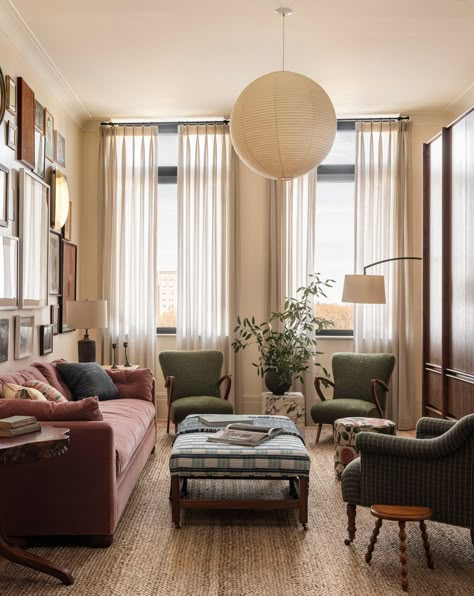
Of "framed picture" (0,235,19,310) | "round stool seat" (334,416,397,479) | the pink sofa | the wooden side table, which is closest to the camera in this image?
the wooden side table

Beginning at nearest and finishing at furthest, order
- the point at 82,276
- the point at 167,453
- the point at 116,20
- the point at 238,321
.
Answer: the point at 116,20 → the point at 167,453 → the point at 238,321 → the point at 82,276

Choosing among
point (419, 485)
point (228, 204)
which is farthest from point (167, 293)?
point (419, 485)

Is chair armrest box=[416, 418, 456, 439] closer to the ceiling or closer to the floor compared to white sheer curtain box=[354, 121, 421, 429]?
closer to the floor

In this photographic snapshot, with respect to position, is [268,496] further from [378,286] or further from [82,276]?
[82,276]

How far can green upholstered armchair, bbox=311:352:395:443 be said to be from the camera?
6332 mm

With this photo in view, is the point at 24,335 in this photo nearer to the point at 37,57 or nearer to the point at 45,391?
the point at 45,391

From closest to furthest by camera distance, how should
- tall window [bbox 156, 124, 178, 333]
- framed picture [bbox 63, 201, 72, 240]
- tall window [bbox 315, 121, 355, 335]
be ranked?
framed picture [bbox 63, 201, 72, 240], tall window [bbox 315, 121, 355, 335], tall window [bbox 156, 124, 178, 333]

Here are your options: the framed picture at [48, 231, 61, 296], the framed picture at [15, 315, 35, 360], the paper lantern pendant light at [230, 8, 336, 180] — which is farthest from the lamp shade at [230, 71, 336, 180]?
the framed picture at [48, 231, 61, 296]

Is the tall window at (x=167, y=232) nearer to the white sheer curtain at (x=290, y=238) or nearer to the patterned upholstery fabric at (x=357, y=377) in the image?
the white sheer curtain at (x=290, y=238)

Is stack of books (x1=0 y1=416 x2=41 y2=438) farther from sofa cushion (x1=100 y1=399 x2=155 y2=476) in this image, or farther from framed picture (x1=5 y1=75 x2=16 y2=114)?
framed picture (x1=5 y1=75 x2=16 y2=114)

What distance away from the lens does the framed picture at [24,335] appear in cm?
520

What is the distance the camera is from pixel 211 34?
538cm

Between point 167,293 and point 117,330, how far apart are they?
27.9 inches

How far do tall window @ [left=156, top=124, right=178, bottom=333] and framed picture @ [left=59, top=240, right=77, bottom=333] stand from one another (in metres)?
1.04
